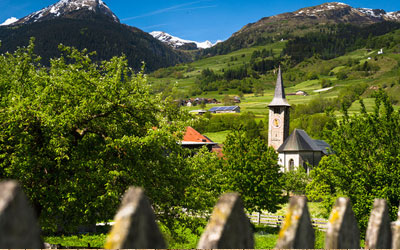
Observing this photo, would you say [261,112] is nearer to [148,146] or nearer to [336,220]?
[148,146]

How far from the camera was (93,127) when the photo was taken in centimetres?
1374

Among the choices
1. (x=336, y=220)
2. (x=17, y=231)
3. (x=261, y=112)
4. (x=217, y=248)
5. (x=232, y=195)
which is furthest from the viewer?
(x=261, y=112)

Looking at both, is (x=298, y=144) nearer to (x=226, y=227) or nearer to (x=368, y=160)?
(x=368, y=160)

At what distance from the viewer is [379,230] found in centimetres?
293

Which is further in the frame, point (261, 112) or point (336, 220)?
point (261, 112)

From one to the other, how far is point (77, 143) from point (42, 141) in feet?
3.89

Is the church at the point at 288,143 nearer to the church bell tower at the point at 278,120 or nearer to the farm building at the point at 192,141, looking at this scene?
the church bell tower at the point at 278,120

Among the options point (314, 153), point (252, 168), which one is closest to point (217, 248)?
point (252, 168)

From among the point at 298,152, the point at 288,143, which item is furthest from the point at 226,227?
the point at 288,143

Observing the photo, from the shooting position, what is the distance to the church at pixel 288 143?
77312 mm

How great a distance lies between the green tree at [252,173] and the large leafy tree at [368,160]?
1698 cm

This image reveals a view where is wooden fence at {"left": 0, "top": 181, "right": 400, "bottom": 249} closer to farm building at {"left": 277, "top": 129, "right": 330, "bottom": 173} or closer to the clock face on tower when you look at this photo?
farm building at {"left": 277, "top": 129, "right": 330, "bottom": 173}

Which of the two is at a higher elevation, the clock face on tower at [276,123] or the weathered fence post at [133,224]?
the weathered fence post at [133,224]

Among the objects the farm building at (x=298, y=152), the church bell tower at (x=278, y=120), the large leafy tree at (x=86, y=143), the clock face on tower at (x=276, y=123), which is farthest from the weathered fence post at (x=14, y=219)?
the clock face on tower at (x=276, y=123)
